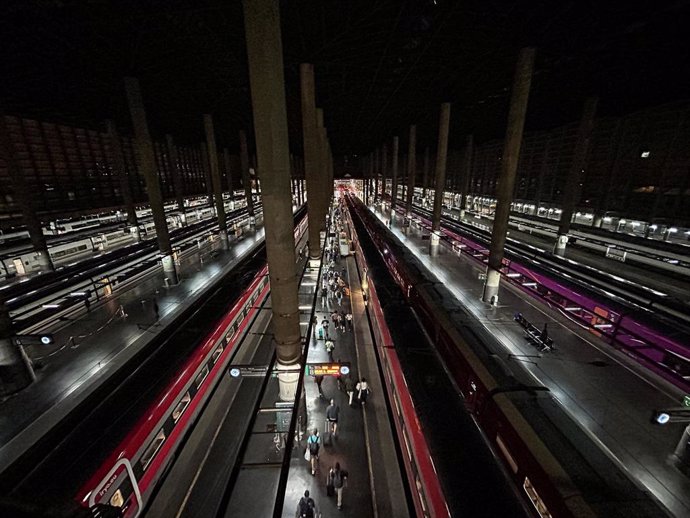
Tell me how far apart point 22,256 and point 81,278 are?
8000mm

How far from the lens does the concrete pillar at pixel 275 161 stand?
6364 millimetres

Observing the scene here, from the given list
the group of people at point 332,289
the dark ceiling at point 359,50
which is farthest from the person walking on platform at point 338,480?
the dark ceiling at point 359,50

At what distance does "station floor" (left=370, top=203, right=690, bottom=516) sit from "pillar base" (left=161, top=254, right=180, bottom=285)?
50.4 ft

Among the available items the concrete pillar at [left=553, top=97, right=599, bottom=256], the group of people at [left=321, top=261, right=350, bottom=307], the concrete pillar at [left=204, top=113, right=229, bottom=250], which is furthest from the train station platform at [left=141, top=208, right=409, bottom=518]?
the concrete pillar at [left=204, top=113, right=229, bottom=250]

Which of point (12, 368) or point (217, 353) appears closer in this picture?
point (12, 368)

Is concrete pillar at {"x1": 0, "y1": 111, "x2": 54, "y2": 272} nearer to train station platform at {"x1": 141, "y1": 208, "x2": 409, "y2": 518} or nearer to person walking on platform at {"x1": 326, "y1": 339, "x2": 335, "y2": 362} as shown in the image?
train station platform at {"x1": 141, "y1": 208, "x2": 409, "y2": 518}

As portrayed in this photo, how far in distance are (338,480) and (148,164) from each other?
15470 millimetres

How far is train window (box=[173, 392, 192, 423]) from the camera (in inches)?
284

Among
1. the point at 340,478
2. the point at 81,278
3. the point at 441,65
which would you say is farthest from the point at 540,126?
the point at 81,278

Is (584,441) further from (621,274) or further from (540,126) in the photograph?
(540,126)

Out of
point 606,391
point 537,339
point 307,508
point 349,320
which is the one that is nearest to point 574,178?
point 537,339

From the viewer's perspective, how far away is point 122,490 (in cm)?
546

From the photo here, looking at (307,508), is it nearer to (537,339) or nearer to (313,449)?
(313,449)

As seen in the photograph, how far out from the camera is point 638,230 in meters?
22.8
